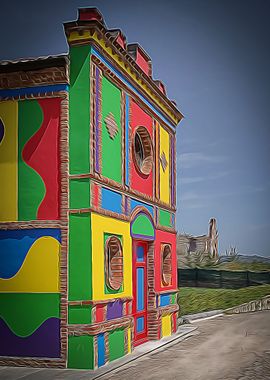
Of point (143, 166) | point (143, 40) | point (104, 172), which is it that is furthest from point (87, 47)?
point (143, 40)

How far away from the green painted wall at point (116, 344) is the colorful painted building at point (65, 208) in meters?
0.02

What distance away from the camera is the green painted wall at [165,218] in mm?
13981

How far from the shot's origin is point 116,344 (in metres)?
10.6

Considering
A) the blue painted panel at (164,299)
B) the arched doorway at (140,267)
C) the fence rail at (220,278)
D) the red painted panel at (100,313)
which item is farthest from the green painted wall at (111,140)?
the fence rail at (220,278)

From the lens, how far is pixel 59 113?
33.3ft

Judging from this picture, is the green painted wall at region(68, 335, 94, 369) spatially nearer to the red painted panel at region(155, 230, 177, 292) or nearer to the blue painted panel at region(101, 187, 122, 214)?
the blue painted panel at region(101, 187, 122, 214)

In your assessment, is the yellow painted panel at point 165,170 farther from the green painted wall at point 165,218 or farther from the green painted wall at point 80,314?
the green painted wall at point 80,314

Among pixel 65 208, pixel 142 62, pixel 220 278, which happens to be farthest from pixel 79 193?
pixel 220 278

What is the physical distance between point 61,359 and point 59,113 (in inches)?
157

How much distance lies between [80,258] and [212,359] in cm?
306

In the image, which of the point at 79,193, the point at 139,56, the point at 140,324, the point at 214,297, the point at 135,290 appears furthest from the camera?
the point at 214,297

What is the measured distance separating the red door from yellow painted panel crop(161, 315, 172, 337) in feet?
2.71

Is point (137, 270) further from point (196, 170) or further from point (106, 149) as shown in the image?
point (196, 170)

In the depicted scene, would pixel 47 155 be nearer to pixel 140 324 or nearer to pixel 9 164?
pixel 9 164
